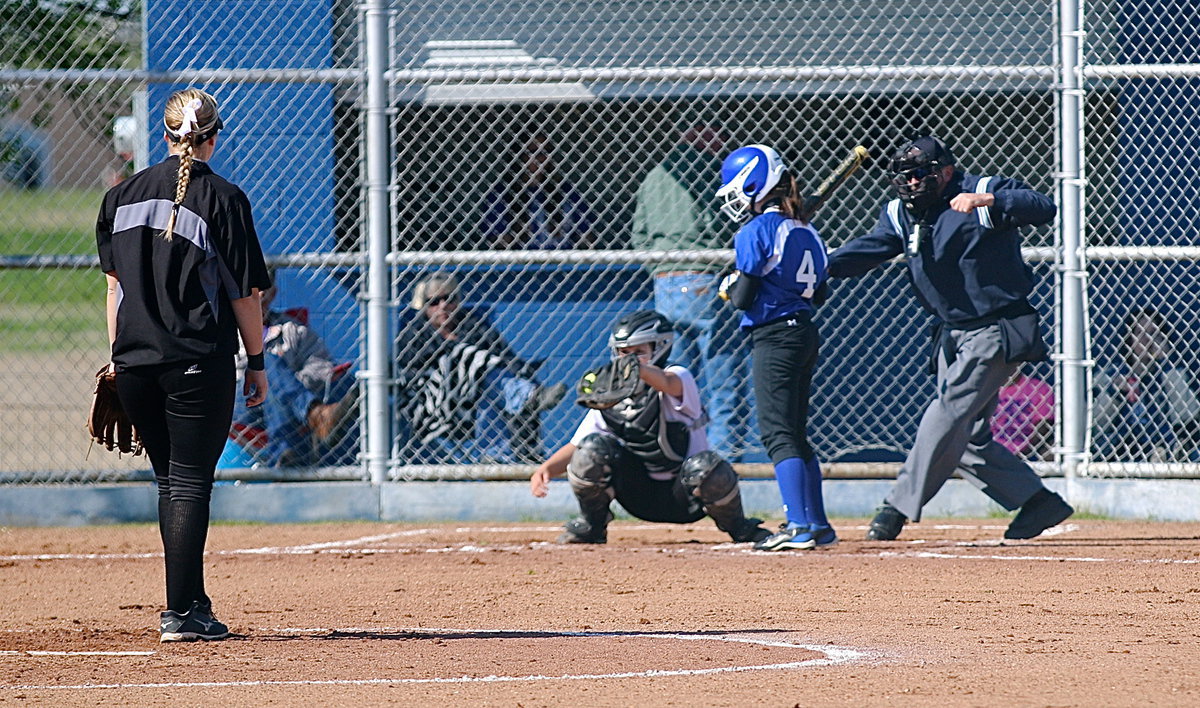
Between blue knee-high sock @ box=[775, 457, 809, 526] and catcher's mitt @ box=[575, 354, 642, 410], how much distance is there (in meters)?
0.80

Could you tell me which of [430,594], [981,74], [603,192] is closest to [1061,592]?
[430,594]

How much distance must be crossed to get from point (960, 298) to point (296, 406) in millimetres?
3836

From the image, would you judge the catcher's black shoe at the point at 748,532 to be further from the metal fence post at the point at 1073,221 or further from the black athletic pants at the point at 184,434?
the black athletic pants at the point at 184,434

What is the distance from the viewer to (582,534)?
8.45 meters

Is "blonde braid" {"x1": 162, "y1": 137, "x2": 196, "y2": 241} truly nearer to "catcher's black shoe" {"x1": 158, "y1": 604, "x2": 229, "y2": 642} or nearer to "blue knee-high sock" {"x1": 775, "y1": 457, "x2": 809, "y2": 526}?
"catcher's black shoe" {"x1": 158, "y1": 604, "x2": 229, "y2": 642}

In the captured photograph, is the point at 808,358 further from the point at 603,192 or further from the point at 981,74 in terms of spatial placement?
the point at 603,192

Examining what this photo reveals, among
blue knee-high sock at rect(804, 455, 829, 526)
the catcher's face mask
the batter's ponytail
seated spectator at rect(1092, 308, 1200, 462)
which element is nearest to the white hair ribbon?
the batter's ponytail

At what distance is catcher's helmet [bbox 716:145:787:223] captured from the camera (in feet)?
26.1

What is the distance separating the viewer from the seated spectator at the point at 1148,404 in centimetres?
942

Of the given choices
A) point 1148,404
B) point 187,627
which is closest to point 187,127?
point 187,627

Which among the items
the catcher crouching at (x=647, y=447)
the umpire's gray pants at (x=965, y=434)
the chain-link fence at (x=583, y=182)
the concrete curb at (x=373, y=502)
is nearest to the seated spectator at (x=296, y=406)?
the chain-link fence at (x=583, y=182)

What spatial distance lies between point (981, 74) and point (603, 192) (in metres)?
2.59

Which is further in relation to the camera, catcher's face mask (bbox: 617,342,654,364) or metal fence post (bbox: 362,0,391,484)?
metal fence post (bbox: 362,0,391,484)

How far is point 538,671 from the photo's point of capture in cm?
478
